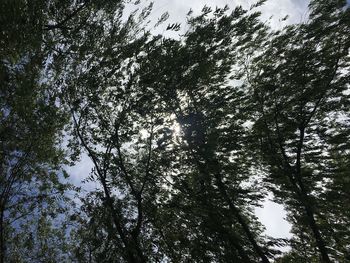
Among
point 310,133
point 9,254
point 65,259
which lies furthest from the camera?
point 65,259

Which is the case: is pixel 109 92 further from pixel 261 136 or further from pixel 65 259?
pixel 65 259

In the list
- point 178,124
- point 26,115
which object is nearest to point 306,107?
point 178,124

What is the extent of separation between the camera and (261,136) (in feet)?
41.4

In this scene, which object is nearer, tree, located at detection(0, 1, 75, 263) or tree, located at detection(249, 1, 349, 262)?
tree, located at detection(0, 1, 75, 263)

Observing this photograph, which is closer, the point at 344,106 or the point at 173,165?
the point at 173,165

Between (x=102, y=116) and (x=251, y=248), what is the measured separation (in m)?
7.34

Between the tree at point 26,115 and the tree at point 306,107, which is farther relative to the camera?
the tree at point 306,107

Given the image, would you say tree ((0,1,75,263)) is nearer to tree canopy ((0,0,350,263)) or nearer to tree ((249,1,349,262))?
tree canopy ((0,0,350,263))

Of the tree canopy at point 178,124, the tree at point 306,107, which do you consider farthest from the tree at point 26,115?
the tree at point 306,107

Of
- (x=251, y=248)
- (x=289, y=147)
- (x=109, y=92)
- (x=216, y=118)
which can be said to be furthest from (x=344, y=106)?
(x=109, y=92)

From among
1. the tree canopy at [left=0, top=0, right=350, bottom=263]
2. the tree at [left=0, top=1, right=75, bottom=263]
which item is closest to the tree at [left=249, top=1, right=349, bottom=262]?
the tree canopy at [left=0, top=0, right=350, bottom=263]

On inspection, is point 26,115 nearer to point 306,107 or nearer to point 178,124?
point 178,124

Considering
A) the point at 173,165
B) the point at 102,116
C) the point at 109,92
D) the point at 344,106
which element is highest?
the point at 344,106

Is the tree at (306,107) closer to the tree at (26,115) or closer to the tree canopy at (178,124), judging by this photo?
the tree canopy at (178,124)
